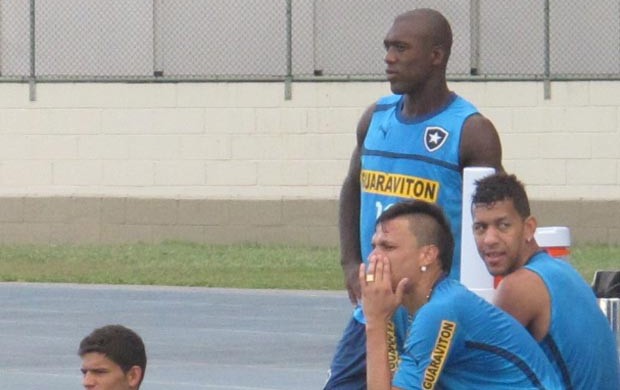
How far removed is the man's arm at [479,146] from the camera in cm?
573

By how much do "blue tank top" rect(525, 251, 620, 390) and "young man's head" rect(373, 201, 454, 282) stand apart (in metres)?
0.44

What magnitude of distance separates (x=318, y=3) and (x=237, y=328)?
8.26m

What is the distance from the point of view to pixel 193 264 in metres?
18.6

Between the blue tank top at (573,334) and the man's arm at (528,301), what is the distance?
0.02m

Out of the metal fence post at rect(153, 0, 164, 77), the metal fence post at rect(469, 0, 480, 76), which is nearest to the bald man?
the metal fence post at rect(469, 0, 480, 76)

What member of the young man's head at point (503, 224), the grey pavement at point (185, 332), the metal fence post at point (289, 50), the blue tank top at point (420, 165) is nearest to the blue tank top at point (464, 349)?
the young man's head at point (503, 224)

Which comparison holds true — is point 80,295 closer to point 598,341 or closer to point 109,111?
point 109,111

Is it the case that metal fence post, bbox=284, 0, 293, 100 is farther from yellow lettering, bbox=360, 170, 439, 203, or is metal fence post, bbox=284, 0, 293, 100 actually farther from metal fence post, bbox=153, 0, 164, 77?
yellow lettering, bbox=360, 170, 439, 203

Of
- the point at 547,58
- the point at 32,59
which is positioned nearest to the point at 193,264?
the point at 32,59

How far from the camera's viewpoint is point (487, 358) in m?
4.54

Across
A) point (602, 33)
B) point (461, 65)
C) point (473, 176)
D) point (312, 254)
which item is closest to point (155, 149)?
point (312, 254)

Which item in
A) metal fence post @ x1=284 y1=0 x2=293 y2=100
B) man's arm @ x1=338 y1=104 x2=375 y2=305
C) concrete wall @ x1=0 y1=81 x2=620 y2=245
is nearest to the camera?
man's arm @ x1=338 y1=104 x2=375 y2=305

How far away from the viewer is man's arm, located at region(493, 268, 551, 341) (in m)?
4.94

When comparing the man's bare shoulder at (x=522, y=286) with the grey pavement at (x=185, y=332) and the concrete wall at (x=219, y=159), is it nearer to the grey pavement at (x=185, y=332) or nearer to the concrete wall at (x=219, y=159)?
the grey pavement at (x=185, y=332)
